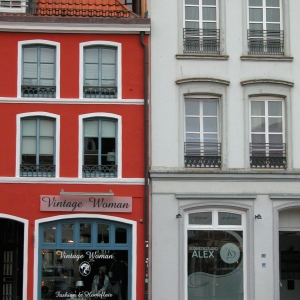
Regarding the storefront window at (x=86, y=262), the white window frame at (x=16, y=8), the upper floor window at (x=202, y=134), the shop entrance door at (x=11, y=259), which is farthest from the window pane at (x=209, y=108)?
the shop entrance door at (x=11, y=259)

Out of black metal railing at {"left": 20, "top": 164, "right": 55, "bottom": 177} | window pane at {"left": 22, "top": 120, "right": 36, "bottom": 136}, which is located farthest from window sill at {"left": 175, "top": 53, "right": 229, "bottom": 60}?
black metal railing at {"left": 20, "top": 164, "right": 55, "bottom": 177}

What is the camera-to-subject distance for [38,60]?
23812mm

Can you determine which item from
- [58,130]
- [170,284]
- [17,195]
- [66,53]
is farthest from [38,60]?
[170,284]

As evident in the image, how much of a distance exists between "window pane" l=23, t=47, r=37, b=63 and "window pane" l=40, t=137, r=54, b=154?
2640 millimetres

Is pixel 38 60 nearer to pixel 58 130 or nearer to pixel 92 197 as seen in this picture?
pixel 58 130

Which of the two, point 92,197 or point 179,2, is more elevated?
point 179,2

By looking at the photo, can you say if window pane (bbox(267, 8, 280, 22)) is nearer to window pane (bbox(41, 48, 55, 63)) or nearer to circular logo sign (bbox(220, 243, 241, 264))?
window pane (bbox(41, 48, 55, 63))

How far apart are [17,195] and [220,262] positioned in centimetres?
687

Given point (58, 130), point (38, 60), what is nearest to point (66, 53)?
point (38, 60)

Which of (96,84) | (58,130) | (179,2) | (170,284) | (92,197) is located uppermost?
(179,2)

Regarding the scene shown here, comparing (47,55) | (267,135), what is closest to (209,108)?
(267,135)

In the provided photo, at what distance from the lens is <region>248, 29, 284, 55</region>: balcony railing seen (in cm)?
2433

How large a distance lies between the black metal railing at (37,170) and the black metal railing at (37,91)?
2.29 meters

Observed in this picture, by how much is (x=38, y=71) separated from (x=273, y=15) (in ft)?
26.7
